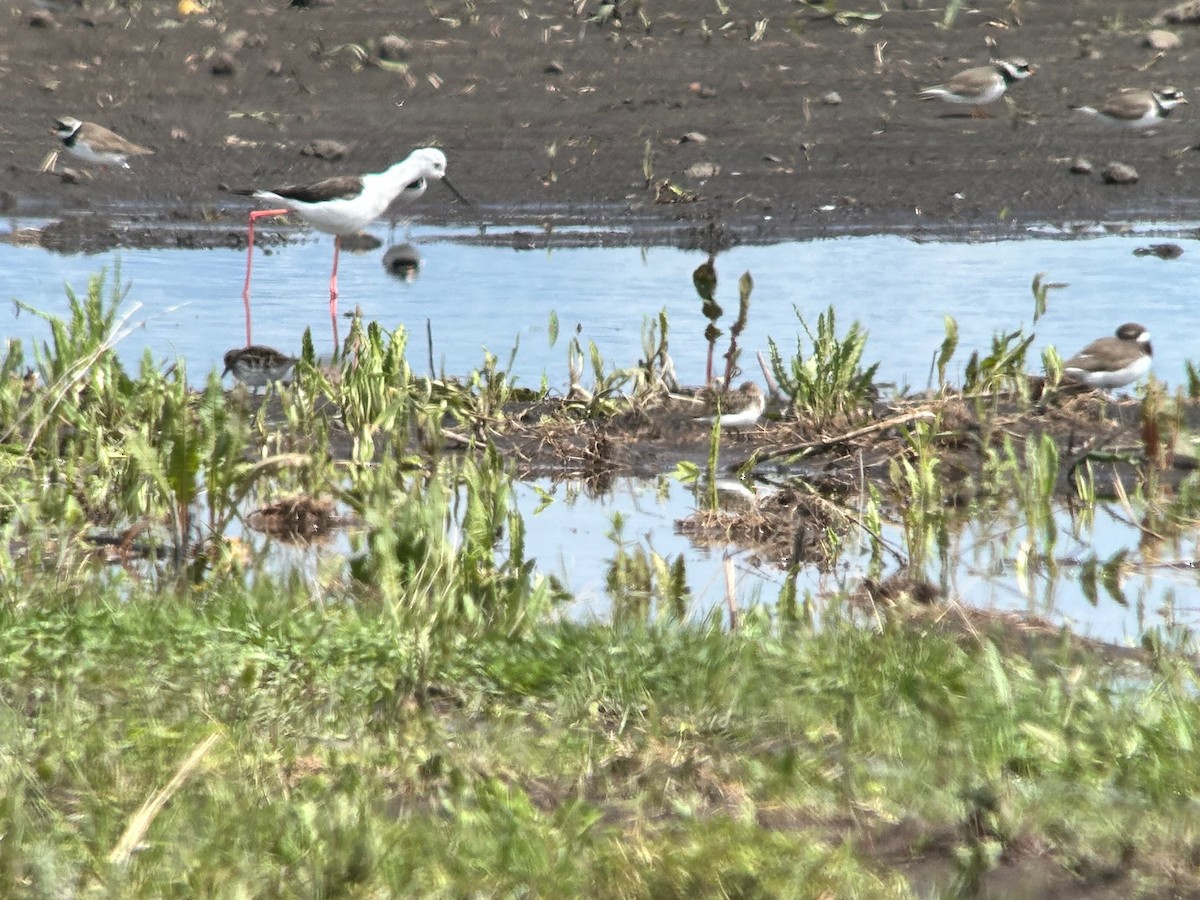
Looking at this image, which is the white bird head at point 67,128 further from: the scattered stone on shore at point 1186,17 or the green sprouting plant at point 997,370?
the scattered stone on shore at point 1186,17

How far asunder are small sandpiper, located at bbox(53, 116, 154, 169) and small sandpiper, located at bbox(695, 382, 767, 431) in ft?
29.1

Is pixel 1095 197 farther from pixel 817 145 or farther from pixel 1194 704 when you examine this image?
pixel 1194 704

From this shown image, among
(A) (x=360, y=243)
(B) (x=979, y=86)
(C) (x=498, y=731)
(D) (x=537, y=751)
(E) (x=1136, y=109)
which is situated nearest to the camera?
(D) (x=537, y=751)

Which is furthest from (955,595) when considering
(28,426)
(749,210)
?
(749,210)

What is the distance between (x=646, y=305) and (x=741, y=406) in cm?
308

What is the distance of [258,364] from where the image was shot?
877 cm

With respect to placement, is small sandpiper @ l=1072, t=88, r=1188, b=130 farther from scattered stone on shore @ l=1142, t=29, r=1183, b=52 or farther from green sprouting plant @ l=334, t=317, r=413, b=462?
green sprouting plant @ l=334, t=317, r=413, b=462

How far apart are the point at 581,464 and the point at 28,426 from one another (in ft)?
7.11

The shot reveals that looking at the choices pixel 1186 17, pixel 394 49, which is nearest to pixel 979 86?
pixel 1186 17

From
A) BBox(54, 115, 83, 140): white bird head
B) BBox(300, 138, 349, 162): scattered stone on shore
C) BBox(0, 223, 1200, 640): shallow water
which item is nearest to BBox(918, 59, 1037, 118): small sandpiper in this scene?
BBox(0, 223, 1200, 640): shallow water

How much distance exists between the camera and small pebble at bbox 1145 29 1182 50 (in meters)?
19.0

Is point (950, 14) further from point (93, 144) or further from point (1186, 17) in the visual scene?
point (93, 144)

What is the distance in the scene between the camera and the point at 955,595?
5.82m

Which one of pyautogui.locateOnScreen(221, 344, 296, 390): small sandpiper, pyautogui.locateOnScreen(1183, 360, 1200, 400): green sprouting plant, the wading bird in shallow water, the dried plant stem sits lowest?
the dried plant stem
